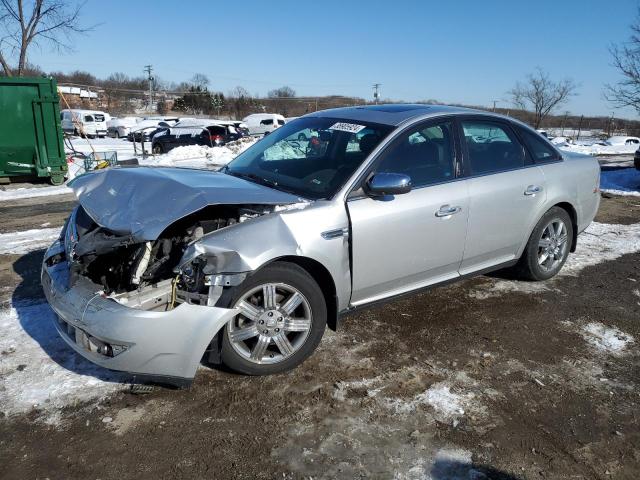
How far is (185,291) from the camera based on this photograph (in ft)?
9.46

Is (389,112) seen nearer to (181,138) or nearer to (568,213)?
(568,213)

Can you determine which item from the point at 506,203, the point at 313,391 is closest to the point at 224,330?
the point at 313,391

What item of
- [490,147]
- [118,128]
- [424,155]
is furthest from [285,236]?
[118,128]

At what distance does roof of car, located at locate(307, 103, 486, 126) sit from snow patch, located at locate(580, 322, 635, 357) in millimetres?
2057

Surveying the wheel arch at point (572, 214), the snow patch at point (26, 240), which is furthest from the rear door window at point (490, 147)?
the snow patch at point (26, 240)

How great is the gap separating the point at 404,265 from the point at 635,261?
148 inches

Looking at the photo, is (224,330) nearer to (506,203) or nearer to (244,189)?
(244,189)

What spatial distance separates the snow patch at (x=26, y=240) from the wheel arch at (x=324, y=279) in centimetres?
414

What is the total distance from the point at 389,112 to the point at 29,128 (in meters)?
10.4

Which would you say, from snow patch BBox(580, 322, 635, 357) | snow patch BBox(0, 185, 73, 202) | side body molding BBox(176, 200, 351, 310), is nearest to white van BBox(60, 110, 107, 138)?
snow patch BBox(0, 185, 73, 202)

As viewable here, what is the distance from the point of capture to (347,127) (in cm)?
396

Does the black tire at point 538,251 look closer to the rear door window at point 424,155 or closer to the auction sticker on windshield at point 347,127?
the rear door window at point 424,155

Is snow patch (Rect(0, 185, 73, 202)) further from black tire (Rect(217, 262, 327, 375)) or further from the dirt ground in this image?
black tire (Rect(217, 262, 327, 375))

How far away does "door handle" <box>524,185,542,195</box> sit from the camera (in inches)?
173
